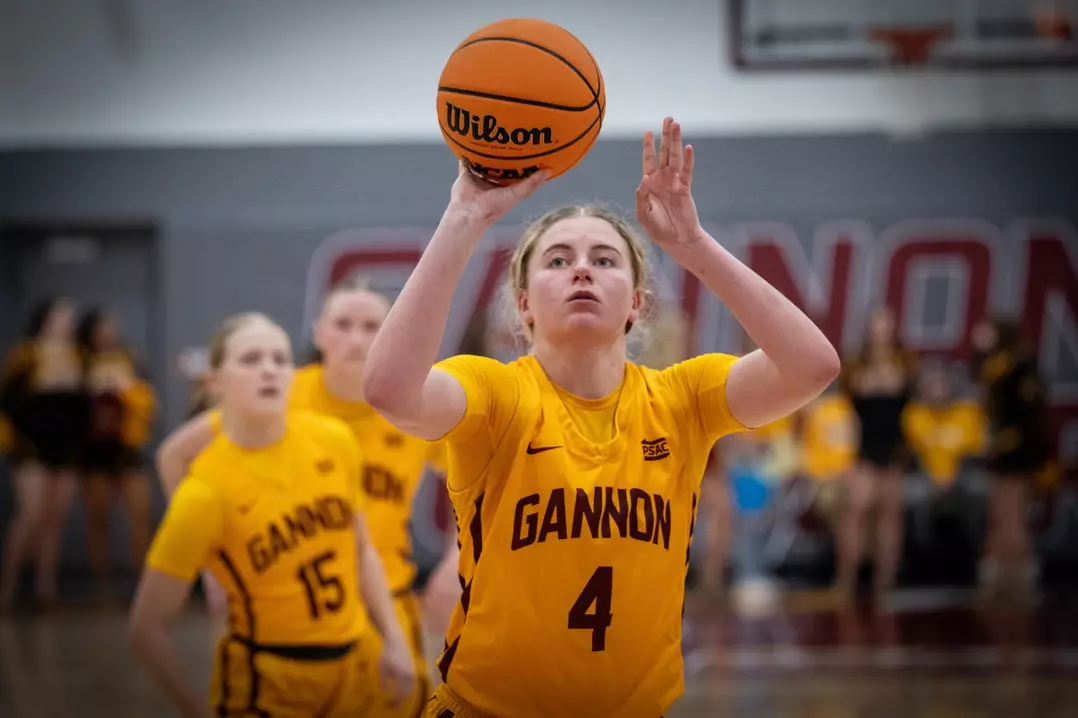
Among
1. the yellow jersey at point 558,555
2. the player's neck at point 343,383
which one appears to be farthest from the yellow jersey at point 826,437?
the yellow jersey at point 558,555

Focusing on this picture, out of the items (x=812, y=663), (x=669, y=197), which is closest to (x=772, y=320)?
(x=669, y=197)

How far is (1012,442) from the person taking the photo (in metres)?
9.49

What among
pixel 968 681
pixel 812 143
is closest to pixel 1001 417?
pixel 812 143

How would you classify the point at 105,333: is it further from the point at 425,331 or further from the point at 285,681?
the point at 425,331

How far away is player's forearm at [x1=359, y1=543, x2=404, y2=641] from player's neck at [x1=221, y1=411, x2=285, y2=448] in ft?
1.43

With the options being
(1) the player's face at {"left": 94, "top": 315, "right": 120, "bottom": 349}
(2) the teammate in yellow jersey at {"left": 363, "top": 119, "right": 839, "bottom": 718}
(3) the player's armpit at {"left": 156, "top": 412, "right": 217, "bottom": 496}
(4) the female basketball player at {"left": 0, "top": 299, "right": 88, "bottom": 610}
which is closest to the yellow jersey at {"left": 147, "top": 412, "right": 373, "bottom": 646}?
(3) the player's armpit at {"left": 156, "top": 412, "right": 217, "bottom": 496}

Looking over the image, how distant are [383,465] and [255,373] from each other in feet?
2.31

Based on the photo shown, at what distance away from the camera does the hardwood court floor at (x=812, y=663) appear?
616 cm

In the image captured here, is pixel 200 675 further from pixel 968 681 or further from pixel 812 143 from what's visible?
pixel 812 143

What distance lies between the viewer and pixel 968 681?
6547mm

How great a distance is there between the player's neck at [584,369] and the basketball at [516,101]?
38 cm

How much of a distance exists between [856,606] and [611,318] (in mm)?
7256

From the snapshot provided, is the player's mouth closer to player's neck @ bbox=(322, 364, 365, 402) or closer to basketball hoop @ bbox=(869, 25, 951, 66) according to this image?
player's neck @ bbox=(322, 364, 365, 402)

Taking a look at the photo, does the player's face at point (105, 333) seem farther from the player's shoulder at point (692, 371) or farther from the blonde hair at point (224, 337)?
the player's shoulder at point (692, 371)
